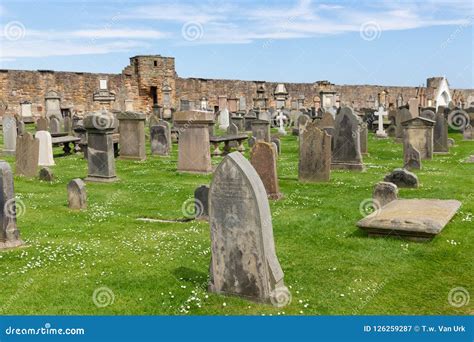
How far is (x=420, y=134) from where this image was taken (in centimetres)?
1634

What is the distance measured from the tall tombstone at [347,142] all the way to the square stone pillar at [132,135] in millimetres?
6699

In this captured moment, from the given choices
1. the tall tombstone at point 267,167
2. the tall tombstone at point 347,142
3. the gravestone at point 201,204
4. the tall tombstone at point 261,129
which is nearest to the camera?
the gravestone at point 201,204

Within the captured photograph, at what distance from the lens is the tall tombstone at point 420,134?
52.2ft

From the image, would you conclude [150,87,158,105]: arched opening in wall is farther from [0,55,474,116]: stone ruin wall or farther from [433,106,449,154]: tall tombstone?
[433,106,449,154]: tall tombstone

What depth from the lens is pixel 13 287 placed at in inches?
249

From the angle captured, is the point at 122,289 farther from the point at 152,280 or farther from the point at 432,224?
the point at 432,224

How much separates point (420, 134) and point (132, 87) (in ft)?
98.8

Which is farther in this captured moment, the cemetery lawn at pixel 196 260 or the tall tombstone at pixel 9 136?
the tall tombstone at pixel 9 136

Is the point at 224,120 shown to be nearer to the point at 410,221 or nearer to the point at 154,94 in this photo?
the point at 154,94

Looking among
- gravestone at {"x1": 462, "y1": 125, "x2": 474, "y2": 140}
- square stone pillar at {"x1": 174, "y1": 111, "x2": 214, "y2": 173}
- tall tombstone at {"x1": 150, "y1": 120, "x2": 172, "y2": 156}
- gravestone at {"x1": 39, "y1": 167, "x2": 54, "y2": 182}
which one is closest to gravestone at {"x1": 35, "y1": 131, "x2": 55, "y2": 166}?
gravestone at {"x1": 39, "y1": 167, "x2": 54, "y2": 182}

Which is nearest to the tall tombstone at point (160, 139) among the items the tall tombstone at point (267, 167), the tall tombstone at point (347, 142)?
the tall tombstone at point (347, 142)

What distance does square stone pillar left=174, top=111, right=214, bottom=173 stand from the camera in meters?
14.9

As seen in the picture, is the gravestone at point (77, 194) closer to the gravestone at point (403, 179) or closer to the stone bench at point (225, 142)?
the gravestone at point (403, 179)

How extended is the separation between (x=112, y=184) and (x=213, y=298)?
Result: 837 centimetres
